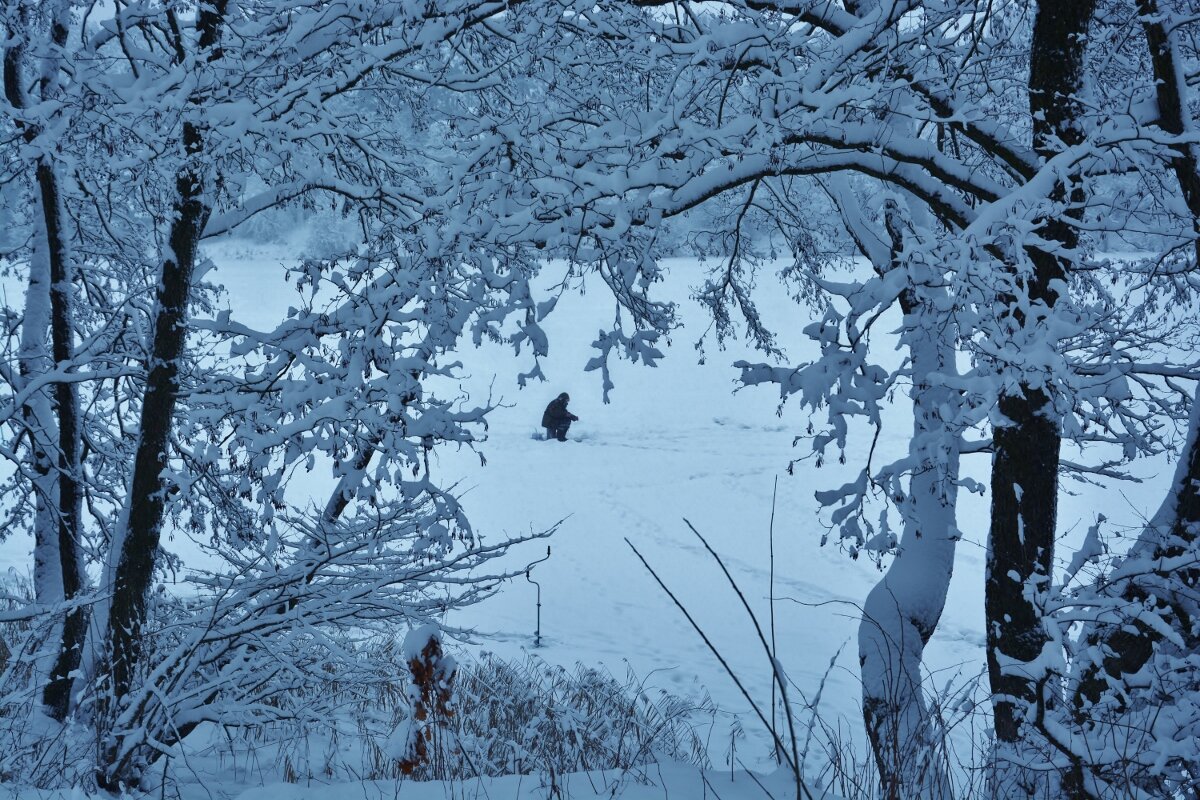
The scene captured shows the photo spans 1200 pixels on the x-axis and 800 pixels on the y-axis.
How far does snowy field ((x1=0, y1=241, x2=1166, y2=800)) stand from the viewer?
890cm

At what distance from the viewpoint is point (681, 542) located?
13750 mm

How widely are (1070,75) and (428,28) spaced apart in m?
3.06

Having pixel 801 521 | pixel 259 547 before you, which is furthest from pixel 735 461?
pixel 259 547

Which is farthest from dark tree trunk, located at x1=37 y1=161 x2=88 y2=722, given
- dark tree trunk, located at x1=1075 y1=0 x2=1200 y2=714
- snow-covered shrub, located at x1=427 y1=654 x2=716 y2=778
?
dark tree trunk, located at x1=1075 y1=0 x2=1200 y2=714

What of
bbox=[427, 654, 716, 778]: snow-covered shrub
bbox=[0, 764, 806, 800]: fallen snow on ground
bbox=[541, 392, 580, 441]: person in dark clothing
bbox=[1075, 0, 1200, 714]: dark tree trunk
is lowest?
bbox=[427, 654, 716, 778]: snow-covered shrub

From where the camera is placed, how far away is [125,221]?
7.63 m

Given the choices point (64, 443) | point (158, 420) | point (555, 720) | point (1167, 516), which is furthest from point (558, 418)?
point (1167, 516)

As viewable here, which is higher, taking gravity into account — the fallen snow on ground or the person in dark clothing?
the person in dark clothing

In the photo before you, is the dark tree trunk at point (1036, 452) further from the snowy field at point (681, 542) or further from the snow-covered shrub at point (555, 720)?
the snow-covered shrub at point (555, 720)

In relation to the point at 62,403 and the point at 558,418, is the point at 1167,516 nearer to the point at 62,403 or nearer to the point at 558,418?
the point at 62,403

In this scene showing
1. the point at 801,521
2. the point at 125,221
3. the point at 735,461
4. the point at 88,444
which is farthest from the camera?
the point at 735,461

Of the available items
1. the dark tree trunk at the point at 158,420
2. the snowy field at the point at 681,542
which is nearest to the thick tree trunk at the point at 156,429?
the dark tree trunk at the point at 158,420

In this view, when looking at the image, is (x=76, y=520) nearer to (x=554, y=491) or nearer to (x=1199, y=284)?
(x=1199, y=284)

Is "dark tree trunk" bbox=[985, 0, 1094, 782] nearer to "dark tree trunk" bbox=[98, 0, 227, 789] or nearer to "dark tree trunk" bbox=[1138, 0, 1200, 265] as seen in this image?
"dark tree trunk" bbox=[1138, 0, 1200, 265]
